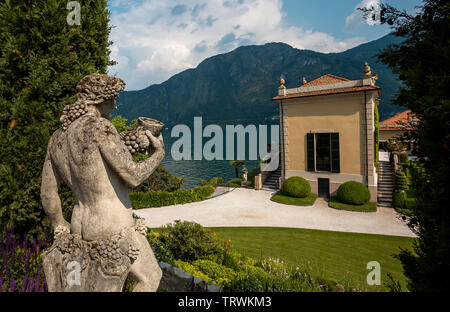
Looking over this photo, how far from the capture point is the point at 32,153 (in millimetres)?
5633

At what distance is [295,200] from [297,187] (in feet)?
3.48

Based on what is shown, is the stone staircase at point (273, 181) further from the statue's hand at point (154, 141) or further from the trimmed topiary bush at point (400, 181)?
the statue's hand at point (154, 141)

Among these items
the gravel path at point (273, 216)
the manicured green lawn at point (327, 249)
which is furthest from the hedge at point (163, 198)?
the manicured green lawn at point (327, 249)


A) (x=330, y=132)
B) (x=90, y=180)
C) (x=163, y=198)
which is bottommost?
(x=163, y=198)

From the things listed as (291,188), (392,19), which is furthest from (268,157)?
(392,19)

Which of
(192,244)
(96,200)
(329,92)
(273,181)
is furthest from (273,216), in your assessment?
(96,200)

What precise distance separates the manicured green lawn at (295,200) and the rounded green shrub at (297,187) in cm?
33

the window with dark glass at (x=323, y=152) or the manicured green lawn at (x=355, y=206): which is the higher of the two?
the window with dark glass at (x=323, y=152)

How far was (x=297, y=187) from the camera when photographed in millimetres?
18750

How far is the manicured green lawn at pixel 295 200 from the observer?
18.0m

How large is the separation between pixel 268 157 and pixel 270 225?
42.3 ft

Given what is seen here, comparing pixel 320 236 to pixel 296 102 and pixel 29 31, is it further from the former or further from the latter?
pixel 29 31

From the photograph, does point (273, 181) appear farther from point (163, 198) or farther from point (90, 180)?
point (90, 180)

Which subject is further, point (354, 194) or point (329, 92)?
point (329, 92)
